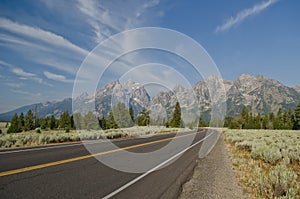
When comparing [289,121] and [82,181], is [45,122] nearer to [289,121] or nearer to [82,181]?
[82,181]

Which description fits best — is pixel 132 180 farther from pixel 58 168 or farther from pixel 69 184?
pixel 58 168

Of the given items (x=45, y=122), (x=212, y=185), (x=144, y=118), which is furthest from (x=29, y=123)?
(x=212, y=185)

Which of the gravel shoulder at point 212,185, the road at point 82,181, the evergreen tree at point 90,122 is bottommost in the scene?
the gravel shoulder at point 212,185

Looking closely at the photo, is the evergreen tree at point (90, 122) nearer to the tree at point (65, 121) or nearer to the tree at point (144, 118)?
the tree at point (65, 121)

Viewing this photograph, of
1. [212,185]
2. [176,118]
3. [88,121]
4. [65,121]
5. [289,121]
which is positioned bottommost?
[212,185]

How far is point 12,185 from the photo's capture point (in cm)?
508

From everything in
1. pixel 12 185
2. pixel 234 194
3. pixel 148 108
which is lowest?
pixel 234 194

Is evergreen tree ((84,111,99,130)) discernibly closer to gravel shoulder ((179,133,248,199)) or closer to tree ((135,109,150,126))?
tree ((135,109,150,126))

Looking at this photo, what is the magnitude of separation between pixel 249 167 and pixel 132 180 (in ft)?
17.5

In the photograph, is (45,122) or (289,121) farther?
(45,122)

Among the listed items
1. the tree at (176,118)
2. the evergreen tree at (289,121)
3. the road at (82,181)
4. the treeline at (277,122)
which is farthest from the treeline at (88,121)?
the road at (82,181)

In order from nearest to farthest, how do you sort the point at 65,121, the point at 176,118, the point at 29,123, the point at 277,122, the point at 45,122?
the point at 29,123, the point at 65,121, the point at 176,118, the point at 277,122, the point at 45,122

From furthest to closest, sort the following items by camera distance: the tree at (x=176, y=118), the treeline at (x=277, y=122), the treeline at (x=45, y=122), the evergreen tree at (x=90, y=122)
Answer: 1. the treeline at (x=277, y=122)
2. the tree at (x=176, y=118)
3. the treeline at (x=45, y=122)
4. the evergreen tree at (x=90, y=122)

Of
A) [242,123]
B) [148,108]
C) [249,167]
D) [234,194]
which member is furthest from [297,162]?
[242,123]
